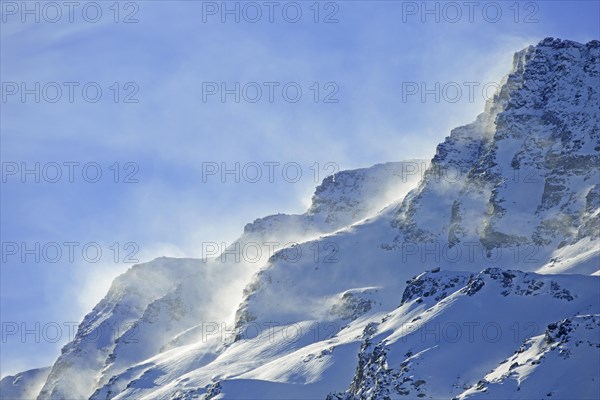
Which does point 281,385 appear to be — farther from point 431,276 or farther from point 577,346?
point 577,346

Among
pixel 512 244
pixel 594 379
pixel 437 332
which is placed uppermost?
pixel 512 244

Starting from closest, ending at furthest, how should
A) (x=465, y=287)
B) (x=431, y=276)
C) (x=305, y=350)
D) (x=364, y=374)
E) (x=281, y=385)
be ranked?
(x=364, y=374)
(x=465, y=287)
(x=431, y=276)
(x=281, y=385)
(x=305, y=350)

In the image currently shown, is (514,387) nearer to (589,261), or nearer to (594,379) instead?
(594,379)

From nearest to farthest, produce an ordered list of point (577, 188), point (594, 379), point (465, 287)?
1. point (594, 379)
2. point (465, 287)
3. point (577, 188)

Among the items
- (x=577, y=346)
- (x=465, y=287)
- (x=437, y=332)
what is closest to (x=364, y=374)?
(x=437, y=332)

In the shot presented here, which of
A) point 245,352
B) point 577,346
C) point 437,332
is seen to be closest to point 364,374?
point 437,332

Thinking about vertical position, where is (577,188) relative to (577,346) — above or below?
above

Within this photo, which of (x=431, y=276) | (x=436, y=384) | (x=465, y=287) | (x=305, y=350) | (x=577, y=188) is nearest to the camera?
(x=436, y=384)

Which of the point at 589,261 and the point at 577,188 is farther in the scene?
the point at 577,188

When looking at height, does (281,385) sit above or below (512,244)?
below
